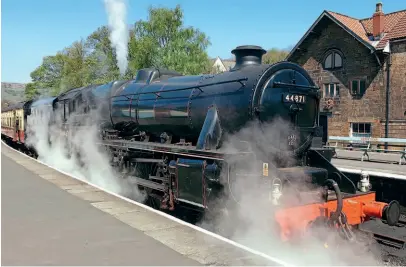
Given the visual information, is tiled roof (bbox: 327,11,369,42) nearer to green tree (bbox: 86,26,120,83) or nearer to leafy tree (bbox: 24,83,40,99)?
green tree (bbox: 86,26,120,83)

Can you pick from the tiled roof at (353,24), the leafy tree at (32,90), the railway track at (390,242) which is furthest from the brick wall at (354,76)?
the leafy tree at (32,90)

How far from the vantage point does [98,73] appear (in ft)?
124

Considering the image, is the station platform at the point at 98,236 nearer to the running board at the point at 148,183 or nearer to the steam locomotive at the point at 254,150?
the running board at the point at 148,183

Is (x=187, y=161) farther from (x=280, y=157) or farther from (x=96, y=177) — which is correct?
(x=96, y=177)

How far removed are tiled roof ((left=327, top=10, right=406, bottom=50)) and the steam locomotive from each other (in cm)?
1700

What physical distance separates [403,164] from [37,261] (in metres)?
14.3

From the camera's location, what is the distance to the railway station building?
20438 mm

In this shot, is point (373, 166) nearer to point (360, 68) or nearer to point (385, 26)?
point (360, 68)

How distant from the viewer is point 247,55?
250 inches

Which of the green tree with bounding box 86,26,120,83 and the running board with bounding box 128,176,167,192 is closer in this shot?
the running board with bounding box 128,176,167,192

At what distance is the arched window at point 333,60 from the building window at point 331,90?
1040 mm

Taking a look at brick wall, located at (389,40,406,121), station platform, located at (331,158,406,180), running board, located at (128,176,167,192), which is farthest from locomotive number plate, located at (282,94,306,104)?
brick wall, located at (389,40,406,121)

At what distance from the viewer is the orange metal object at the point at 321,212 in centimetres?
475

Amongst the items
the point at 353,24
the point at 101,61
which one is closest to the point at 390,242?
the point at 353,24
